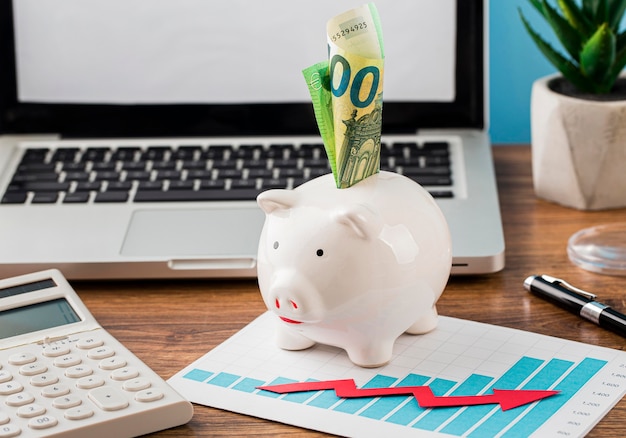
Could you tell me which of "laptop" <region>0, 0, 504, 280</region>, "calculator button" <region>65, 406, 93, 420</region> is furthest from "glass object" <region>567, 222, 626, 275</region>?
"calculator button" <region>65, 406, 93, 420</region>

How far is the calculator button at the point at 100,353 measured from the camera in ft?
Answer: 1.94

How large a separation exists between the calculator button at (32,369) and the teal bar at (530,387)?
0.87ft

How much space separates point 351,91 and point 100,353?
23 cm

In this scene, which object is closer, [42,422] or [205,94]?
[42,422]

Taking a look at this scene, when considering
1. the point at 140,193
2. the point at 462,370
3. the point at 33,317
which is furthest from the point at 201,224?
the point at 462,370

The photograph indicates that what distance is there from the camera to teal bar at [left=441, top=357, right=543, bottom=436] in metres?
0.53

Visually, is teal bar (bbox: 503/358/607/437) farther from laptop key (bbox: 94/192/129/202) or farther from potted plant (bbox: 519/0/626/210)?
laptop key (bbox: 94/192/129/202)

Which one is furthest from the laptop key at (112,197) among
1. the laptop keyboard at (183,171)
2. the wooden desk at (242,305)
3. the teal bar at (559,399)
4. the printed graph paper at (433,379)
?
the teal bar at (559,399)

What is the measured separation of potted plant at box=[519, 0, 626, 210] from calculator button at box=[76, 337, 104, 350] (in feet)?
1.56

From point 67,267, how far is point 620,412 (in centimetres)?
44

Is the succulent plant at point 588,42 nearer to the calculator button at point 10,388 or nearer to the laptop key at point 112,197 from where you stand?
the laptop key at point 112,197

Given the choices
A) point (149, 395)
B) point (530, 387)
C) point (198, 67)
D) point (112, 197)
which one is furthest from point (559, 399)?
point (198, 67)

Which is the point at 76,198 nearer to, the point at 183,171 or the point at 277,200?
the point at 183,171

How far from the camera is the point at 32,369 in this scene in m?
0.57
